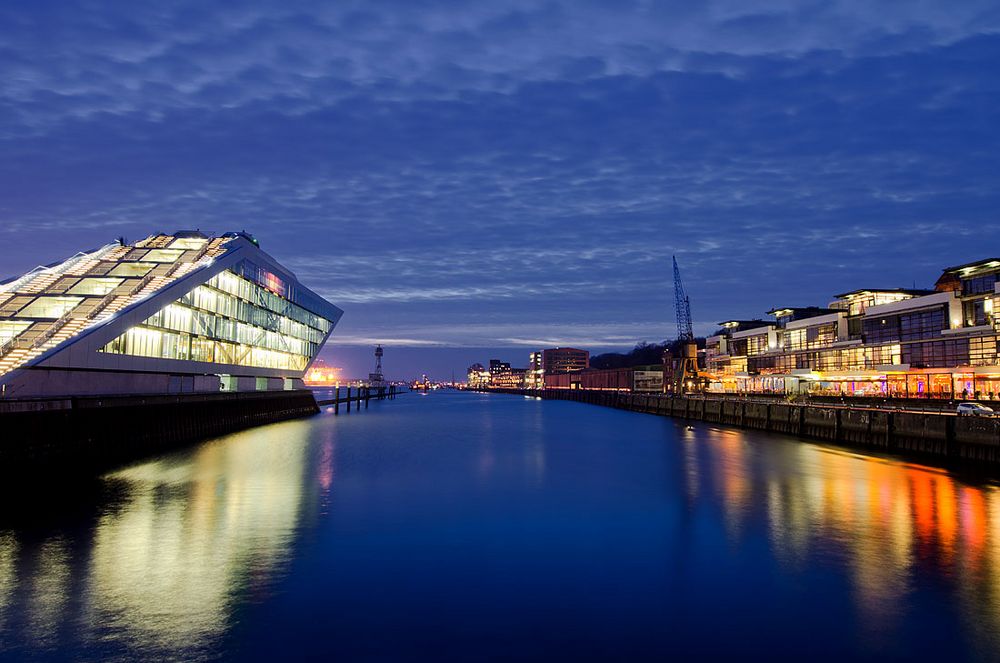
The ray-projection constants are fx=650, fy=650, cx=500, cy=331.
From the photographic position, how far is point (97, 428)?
36531 mm

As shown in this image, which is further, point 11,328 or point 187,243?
point 187,243

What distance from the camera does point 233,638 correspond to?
13086mm

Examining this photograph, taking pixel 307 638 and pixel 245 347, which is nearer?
pixel 307 638

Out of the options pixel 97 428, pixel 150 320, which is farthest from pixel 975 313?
pixel 97 428

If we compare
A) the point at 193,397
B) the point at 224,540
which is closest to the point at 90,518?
the point at 224,540

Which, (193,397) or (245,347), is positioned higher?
(245,347)

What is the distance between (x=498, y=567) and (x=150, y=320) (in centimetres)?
4437

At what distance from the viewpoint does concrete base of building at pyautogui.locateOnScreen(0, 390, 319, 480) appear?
29172 millimetres

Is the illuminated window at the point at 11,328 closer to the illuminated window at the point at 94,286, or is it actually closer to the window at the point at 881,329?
the illuminated window at the point at 94,286

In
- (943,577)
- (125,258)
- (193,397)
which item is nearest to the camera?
(943,577)

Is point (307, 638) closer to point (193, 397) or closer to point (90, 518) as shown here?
point (90, 518)

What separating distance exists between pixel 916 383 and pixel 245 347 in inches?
3181

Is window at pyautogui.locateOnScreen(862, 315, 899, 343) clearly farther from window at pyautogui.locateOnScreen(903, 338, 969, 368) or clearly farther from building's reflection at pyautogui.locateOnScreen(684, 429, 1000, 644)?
building's reflection at pyautogui.locateOnScreen(684, 429, 1000, 644)

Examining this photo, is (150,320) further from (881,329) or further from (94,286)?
(881,329)
